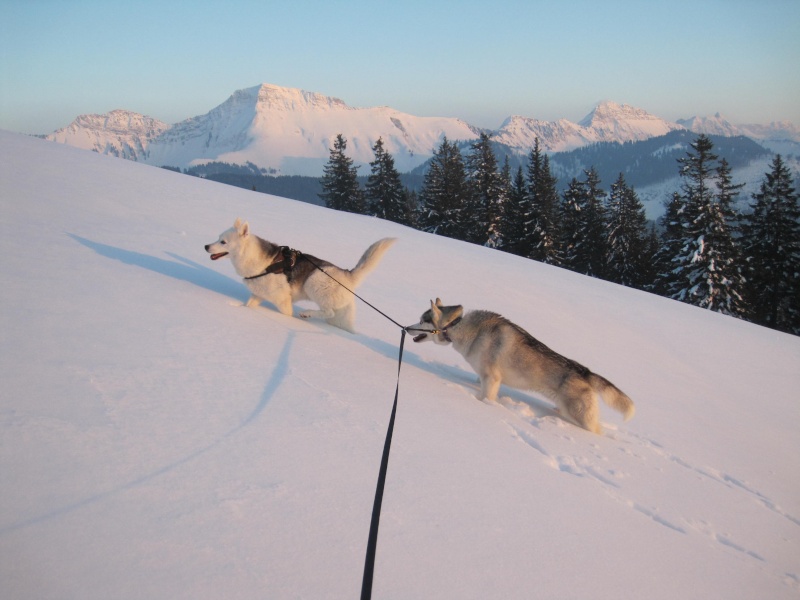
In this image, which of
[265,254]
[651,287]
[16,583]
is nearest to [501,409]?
[265,254]

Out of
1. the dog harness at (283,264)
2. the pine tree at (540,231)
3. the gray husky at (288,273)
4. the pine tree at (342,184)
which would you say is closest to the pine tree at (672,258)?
the pine tree at (540,231)

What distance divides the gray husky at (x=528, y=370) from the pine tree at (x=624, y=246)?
142 feet

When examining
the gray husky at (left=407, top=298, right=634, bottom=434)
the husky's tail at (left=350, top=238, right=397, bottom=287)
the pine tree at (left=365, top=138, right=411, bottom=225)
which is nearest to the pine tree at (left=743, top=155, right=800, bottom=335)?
the pine tree at (left=365, top=138, right=411, bottom=225)

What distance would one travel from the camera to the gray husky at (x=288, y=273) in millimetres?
6621

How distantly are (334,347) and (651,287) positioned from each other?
42.3 meters

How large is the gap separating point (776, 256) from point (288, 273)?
134 feet

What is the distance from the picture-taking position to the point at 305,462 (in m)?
3.19

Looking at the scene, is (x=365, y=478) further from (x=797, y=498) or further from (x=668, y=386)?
(x=668, y=386)

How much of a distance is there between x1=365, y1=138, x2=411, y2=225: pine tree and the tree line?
0.36 ft

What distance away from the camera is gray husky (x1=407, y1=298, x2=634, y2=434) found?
227 inches

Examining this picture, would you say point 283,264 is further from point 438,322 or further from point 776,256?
point 776,256

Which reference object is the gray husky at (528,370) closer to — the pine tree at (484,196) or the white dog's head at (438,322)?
the white dog's head at (438,322)

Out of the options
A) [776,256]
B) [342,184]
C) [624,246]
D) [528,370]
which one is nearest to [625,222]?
[624,246]

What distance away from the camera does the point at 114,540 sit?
2.21 meters
